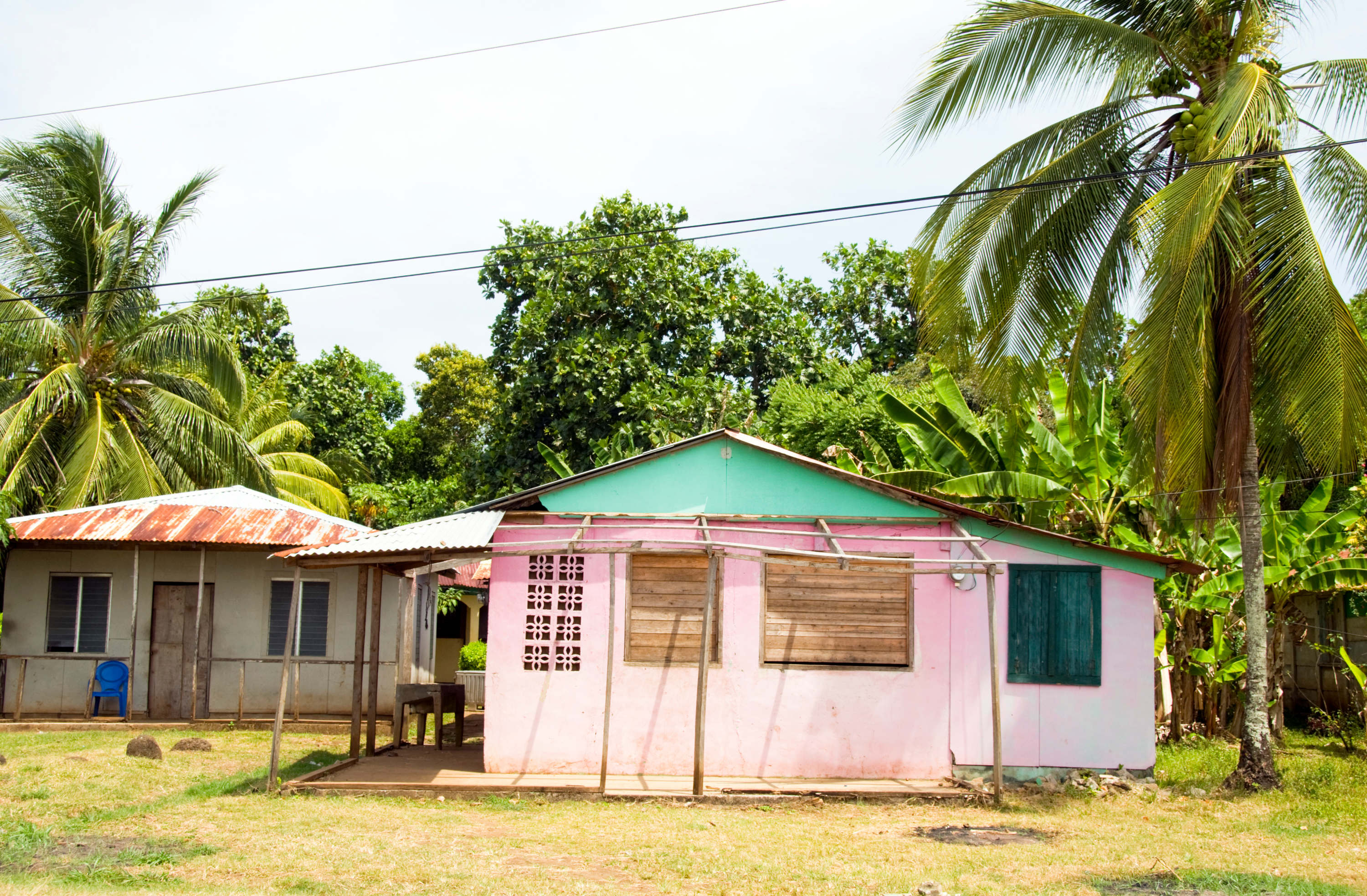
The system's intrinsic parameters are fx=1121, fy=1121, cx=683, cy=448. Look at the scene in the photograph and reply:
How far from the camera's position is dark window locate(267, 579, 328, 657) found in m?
16.6

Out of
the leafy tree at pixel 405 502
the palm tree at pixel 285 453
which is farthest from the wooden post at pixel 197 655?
the leafy tree at pixel 405 502

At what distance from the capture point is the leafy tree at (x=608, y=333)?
21750mm

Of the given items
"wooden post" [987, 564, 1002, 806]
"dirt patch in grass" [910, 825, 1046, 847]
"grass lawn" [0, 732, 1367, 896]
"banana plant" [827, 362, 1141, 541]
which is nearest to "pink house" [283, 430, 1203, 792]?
"wooden post" [987, 564, 1002, 806]

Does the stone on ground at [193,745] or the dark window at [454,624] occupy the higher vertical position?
the dark window at [454,624]

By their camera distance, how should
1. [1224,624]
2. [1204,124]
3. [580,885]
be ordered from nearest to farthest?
[580,885] < [1204,124] < [1224,624]

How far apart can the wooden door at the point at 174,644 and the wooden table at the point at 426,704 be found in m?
3.89

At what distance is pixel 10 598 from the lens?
54.1ft

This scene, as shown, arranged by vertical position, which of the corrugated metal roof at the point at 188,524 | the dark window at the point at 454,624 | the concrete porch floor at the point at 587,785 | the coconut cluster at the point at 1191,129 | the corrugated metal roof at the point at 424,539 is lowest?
the concrete porch floor at the point at 587,785

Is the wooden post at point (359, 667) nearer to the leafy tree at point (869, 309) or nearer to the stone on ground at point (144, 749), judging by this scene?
the stone on ground at point (144, 749)

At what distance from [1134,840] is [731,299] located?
1677 cm

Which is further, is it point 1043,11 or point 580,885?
point 1043,11

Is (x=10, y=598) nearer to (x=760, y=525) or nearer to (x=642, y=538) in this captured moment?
(x=642, y=538)

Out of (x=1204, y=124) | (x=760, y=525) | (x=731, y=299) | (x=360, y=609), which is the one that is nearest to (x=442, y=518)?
(x=360, y=609)

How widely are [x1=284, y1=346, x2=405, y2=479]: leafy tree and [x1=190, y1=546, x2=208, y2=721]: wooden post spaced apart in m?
13.8
